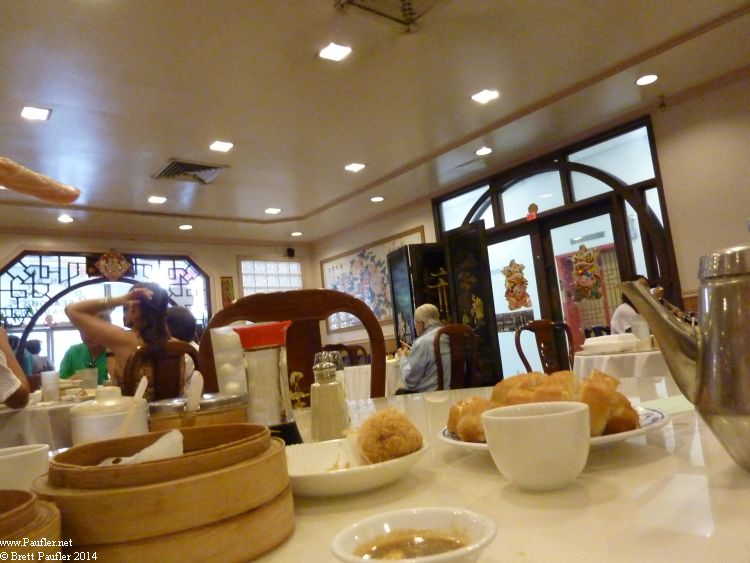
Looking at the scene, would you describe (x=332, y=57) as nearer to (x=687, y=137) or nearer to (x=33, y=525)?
(x=687, y=137)

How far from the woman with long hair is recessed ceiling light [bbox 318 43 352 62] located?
6.23 ft

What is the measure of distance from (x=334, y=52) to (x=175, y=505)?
351cm

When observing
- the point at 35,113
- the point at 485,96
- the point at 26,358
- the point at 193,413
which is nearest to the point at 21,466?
the point at 193,413

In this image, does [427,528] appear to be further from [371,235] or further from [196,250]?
[196,250]

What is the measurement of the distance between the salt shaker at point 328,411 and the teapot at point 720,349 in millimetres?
586

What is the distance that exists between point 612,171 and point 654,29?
171cm

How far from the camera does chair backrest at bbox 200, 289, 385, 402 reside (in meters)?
1.82

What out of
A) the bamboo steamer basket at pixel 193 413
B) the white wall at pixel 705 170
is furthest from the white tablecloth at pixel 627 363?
the bamboo steamer basket at pixel 193 413

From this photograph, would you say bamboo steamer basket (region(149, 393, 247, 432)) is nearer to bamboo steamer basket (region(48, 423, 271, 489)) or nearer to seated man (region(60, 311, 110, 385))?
bamboo steamer basket (region(48, 423, 271, 489))

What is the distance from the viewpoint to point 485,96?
14.5 feet

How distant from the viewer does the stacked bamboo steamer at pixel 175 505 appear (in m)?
0.42

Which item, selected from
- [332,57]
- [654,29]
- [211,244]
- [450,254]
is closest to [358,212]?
[450,254]

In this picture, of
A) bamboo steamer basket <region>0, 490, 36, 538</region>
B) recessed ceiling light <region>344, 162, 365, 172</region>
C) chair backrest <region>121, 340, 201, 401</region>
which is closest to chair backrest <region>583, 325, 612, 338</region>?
recessed ceiling light <region>344, 162, 365, 172</region>

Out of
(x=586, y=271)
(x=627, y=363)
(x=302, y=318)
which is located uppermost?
(x=586, y=271)
